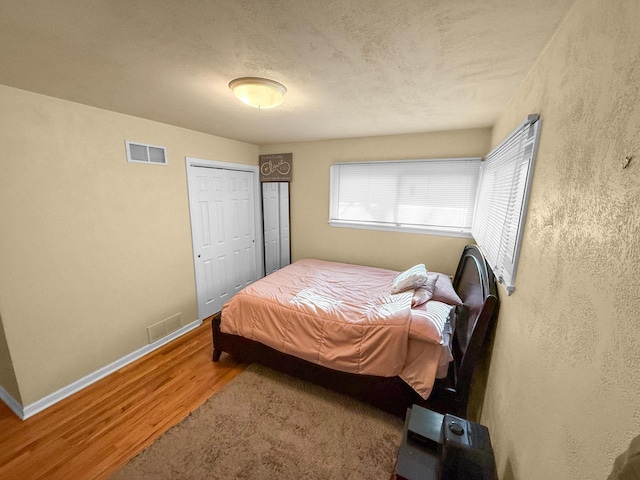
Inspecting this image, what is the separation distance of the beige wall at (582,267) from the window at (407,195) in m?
1.78

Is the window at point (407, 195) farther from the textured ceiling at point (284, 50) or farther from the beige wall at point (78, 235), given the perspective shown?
the beige wall at point (78, 235)

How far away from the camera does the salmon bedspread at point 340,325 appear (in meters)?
1.77

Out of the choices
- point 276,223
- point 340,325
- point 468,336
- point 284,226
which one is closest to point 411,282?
point 468,336

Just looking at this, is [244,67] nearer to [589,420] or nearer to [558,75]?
[558,75]

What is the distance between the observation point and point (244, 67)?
4.42 ft

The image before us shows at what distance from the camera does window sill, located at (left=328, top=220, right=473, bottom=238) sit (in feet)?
9.60

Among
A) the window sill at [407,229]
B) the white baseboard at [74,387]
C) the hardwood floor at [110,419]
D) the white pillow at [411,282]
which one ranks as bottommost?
the hardwood floor at [110,419]

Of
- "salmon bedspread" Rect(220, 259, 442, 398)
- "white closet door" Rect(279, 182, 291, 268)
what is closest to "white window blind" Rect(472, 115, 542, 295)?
"salmon bedspread" Rect(220, 259, 442, 398)

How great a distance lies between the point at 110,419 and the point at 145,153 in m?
2.24

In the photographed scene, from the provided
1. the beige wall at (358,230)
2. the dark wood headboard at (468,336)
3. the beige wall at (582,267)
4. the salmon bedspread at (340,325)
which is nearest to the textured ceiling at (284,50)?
the beige wall at (582,267)

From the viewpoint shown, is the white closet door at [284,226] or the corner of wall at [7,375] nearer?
the corner of wall at [7,375]

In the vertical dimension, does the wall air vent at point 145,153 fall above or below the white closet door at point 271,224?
above

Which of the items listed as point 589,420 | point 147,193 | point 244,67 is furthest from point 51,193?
point 589,420

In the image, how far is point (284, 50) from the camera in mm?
1186
